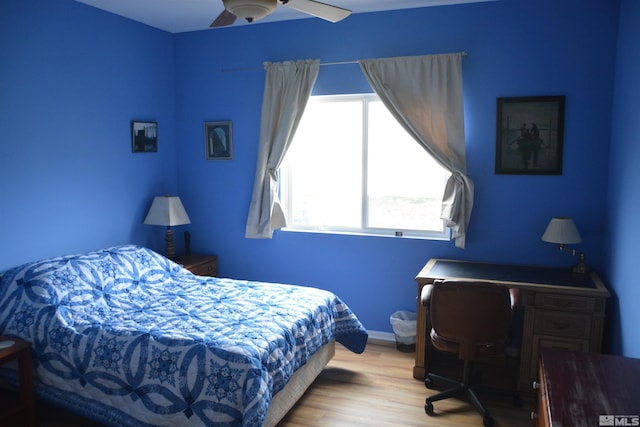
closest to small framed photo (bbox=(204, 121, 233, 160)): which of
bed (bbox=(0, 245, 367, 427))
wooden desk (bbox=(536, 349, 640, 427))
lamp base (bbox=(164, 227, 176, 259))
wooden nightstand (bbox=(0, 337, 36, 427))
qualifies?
lamp base (bbox=(164, 227, 176, 259))

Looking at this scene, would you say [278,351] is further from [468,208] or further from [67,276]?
[468,208]

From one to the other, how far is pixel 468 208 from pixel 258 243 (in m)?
1.92

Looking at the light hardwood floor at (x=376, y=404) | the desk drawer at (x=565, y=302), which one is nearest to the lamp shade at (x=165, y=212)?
the light hardwood floor at (x=376, y=404)

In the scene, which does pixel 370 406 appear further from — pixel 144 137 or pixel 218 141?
pixel 144 137

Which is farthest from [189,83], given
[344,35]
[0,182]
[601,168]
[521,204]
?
[601,168]

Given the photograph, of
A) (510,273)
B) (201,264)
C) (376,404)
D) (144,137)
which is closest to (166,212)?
(201,264)

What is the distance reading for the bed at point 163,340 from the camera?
2.36 m

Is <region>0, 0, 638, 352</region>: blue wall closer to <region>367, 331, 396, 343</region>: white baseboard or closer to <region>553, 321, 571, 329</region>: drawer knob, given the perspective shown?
<region>367, 331, 396, 343</region>: white baseboard

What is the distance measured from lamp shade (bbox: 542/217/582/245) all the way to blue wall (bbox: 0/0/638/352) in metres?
0.21

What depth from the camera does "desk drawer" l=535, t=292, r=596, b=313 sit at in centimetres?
298

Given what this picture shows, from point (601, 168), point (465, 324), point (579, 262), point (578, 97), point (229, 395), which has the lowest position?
point (229, 395)

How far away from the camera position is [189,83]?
4.62 metres

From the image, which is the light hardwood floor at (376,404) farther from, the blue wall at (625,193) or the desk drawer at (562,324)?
the blue wall at (625,193)

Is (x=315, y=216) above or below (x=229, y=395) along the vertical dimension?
above
